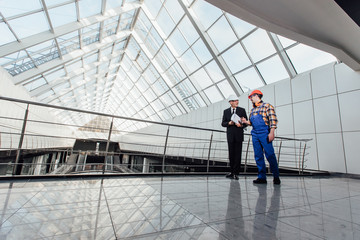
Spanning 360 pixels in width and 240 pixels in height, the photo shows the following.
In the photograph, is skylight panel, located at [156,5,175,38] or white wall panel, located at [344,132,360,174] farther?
skylight panel, located at [156,5,175,38]

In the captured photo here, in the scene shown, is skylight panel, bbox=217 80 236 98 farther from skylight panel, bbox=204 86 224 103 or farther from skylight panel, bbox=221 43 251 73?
skylight panel, bbox=221 43 251 73

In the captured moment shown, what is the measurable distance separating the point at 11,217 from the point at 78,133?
69.3ft

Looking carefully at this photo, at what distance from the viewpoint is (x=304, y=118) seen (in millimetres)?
3717

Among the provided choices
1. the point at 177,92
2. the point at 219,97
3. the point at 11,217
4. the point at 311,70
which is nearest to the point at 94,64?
the point at 177,92

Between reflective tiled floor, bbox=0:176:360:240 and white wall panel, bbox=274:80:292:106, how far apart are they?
332 centimetres

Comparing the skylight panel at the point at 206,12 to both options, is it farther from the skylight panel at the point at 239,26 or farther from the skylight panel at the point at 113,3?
the skylight panel at the point at 113,3

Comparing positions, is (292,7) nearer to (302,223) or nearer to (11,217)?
(302,223)

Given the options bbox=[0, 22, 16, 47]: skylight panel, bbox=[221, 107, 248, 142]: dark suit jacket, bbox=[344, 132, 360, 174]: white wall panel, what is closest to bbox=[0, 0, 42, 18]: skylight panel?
bbox=[0, 22, 16, 47]: skylight panel

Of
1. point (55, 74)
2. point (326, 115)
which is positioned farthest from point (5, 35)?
point (326, 115)

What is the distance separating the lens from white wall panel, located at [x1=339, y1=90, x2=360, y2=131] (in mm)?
3006

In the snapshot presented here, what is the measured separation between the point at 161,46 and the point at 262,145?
620 cm

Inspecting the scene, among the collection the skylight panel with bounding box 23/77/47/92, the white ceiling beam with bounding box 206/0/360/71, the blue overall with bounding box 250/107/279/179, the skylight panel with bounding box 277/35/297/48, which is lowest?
the blue overall with bounding box 250/107/279/179

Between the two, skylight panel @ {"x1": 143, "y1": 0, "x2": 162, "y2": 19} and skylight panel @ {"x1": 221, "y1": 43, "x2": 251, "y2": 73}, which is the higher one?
skylight panel @ {"x1": 143, "y1": 0, "x2": 162, "y2": 19}

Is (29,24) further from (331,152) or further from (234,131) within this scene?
(331,152)
